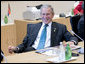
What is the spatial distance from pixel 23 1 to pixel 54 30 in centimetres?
240

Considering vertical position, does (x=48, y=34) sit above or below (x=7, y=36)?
above

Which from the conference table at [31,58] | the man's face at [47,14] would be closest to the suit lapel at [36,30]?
the man's face at [47,14]

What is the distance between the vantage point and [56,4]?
20.0 ft

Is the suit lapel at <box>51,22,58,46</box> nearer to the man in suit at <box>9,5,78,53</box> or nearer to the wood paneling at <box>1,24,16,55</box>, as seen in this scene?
the man in suit at <box>9,5,78,53</box>

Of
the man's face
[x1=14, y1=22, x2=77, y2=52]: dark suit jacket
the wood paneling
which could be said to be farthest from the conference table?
the wood paneling

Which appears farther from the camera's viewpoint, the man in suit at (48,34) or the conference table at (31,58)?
the man in suit at (48,34)

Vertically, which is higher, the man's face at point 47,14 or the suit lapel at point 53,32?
the man's face at point 47,14

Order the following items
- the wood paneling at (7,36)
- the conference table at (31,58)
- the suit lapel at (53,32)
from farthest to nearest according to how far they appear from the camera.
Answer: the wood paneling at (7,36)
the suit lapel at (53,32)
the conference table at (31,58)

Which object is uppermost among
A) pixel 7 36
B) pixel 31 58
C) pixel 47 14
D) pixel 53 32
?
pixel 47 14

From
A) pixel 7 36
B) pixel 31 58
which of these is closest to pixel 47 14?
pixel 31 58

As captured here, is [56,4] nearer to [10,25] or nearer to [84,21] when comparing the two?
[10,25]

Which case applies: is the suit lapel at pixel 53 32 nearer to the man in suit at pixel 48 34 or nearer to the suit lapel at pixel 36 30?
the man in suit at pixel 48 34

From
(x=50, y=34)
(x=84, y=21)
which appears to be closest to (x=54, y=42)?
(x=50, y=34)

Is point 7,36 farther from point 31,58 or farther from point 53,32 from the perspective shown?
point 31,58
